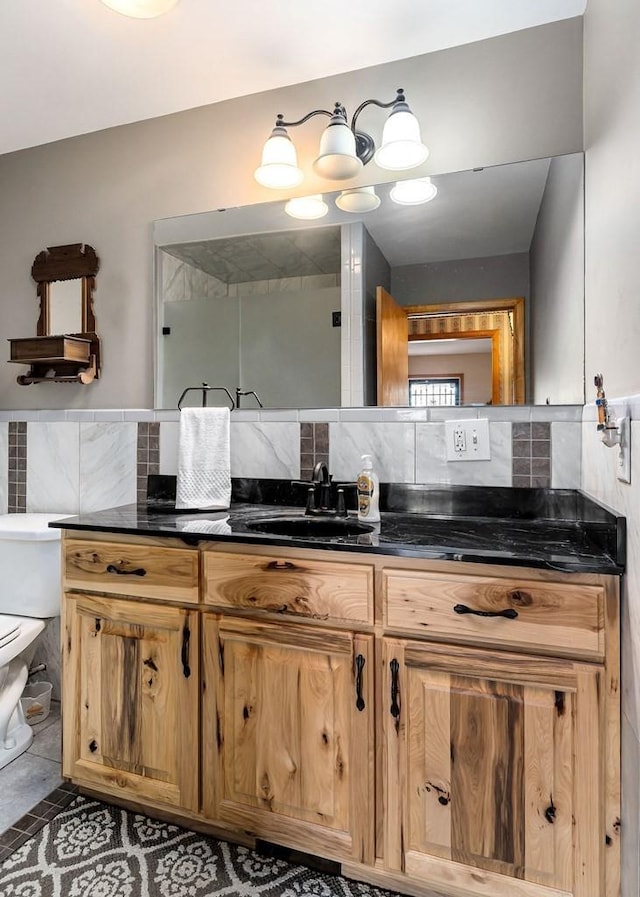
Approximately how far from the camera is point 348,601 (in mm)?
1243

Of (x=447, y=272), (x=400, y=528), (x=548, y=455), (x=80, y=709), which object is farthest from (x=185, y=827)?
(x=447, y=272)

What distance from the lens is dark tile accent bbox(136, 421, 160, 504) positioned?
206cm

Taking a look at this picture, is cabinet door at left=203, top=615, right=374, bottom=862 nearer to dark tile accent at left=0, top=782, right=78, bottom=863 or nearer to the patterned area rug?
the patterned area rug

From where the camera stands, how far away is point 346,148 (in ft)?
5.43

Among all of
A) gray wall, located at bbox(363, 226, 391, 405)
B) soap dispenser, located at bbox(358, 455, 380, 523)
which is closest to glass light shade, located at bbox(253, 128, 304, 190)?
gray wall, located at bbox(363, 226, 391, 405)

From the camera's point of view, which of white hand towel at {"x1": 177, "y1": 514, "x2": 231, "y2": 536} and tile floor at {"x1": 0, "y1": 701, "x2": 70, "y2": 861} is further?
tile floor at {"x1": 0, "y1": 701, "x2": 70, "y2": 861}

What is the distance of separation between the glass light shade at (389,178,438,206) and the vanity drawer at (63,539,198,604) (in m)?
1.30

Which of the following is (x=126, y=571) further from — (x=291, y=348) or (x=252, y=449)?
(x=291, y=348)

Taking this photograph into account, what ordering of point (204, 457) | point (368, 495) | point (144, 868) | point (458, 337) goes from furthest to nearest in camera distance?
1. point (204, 457)
2. point (458, 337)
3. point (368, 495)
4. point (144, 868)

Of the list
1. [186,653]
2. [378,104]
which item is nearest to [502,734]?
[186,653]

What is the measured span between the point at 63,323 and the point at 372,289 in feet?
4.44

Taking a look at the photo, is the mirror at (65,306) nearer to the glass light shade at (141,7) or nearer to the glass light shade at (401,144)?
the glass light shade at (141,7)

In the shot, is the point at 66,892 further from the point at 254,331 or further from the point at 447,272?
the point at 447,272

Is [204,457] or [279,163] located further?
[204,457]
